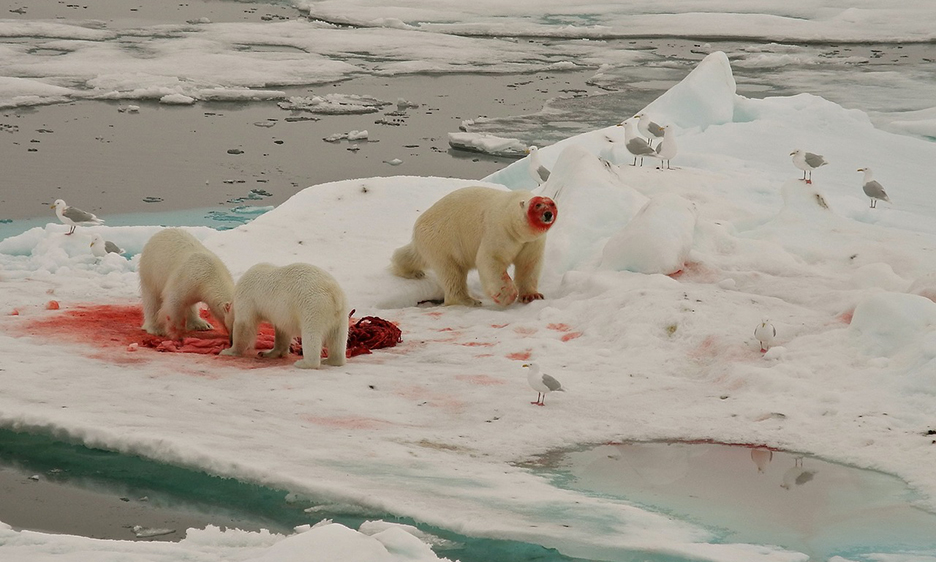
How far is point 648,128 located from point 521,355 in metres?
5.69

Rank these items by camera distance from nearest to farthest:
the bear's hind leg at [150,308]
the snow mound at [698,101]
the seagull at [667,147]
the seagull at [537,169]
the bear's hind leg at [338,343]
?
the bear's hind leg at [338,343] < the bear's hind leg at [150,308] < the seagull at [667,147] < the seagull at [537,169] < the snow mound at [698,101]

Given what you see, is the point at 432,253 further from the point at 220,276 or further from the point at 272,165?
the point at 272,165

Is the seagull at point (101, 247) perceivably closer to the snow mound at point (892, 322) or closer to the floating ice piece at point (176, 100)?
the snow mound at point (892, 322)

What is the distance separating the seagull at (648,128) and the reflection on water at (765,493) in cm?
707

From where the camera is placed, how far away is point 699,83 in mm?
14445

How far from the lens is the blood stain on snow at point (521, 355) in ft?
24.3

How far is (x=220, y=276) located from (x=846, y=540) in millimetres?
4426

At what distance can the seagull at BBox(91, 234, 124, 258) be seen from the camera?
9.95 m

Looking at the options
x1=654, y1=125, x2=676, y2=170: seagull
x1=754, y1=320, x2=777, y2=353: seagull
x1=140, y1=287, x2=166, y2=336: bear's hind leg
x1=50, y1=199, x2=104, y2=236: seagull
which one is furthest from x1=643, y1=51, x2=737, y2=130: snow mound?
x1=140, y1=287, x2=166, y2=336: bear's hind leg

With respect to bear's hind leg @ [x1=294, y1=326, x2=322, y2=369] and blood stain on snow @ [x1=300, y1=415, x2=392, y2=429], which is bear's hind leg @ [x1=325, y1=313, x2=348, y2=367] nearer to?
bear's hind leg @ [x1=294, y1=326, x2=322, y2=369]

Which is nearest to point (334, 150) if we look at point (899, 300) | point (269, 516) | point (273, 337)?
point (273, 337)

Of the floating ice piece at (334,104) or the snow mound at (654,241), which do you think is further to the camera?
the floating ice piece at (334,104)

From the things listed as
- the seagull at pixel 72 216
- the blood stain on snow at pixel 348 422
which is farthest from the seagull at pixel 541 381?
the seagull at pixel 72 216

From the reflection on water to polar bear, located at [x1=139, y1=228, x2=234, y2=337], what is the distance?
2949 millimetres
